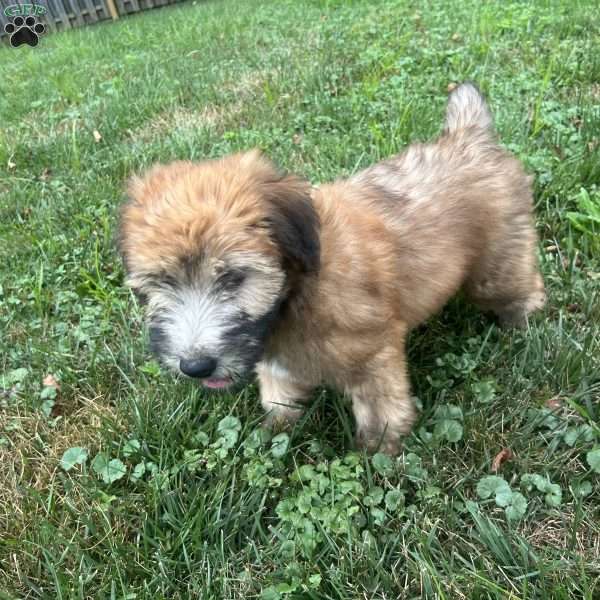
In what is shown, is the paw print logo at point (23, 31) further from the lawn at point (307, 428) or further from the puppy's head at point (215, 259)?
the puppy's head at point (215, 259)

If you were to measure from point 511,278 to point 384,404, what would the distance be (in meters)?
0.93

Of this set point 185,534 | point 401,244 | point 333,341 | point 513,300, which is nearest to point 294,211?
point 333,341

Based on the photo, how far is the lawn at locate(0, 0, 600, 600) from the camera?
1940 millimetres

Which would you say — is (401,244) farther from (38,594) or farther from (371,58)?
(371,58)

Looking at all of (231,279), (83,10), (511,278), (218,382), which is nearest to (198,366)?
(218,382)

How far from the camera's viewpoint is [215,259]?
66.3 inches

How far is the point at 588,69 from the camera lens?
4.49 meters

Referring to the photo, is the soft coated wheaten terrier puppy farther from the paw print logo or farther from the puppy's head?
the paw print logo

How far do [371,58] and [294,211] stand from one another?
4157 millimetres

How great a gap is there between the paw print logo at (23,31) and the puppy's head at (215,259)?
34.6 feet

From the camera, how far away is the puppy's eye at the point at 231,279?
172cm

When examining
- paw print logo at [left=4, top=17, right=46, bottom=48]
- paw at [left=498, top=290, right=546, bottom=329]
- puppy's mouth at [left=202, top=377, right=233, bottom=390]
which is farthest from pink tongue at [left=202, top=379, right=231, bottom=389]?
paw print logo at [left=4, top=17, right=46, bottom=48]

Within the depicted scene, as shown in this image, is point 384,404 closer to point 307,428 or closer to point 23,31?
point 307,428

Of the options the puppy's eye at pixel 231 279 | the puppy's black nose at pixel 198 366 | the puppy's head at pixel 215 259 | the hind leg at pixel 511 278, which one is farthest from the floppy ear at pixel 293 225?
the hind leg at pixel 511 278
